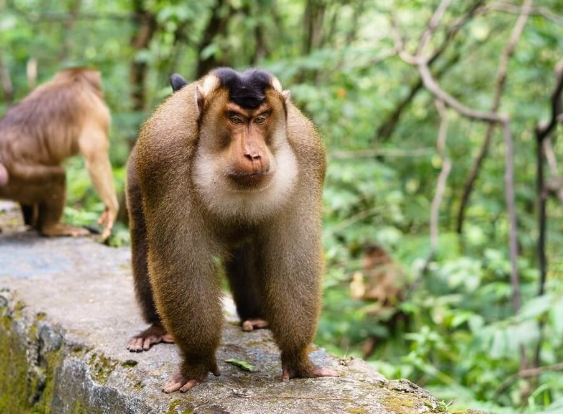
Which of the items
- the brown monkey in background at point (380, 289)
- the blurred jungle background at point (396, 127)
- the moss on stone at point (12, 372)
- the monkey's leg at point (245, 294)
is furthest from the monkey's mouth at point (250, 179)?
the brown monkey in background at point (380, 289)

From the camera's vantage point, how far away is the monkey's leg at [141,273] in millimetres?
3670

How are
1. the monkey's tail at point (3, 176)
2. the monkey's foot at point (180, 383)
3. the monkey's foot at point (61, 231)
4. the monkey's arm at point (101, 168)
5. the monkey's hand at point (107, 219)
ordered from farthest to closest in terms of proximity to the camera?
the monkey's arm at point (101, 168) → the monkey's hand at point (107, 219) → the monkey's foot at point (61, 231) → the monkey's tail at point (3, 176) → the monkey's foot at point (180, 383)

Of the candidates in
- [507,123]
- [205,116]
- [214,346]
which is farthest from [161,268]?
[507,123]

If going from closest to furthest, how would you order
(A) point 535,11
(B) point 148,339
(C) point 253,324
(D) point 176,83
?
(B) point 148,339
(D) point 176,83
(C) point 253,324
(A) point 535,11

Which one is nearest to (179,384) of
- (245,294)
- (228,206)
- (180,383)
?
(180,383)

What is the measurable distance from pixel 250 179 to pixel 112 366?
1.32m

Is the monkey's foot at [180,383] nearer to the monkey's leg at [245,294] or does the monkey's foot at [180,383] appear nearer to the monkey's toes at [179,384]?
the monkey's toes at [179,384]

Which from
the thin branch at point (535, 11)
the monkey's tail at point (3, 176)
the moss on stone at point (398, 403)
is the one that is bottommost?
the moss on stone at point (398, 403)

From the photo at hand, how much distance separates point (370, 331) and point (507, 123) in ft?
10.6

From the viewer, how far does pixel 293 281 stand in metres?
3.16

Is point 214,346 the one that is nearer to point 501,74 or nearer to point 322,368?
point 322,368

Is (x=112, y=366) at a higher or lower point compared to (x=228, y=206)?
lower

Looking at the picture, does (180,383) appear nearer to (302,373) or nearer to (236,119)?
(302,373)

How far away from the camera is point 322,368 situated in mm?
3389
